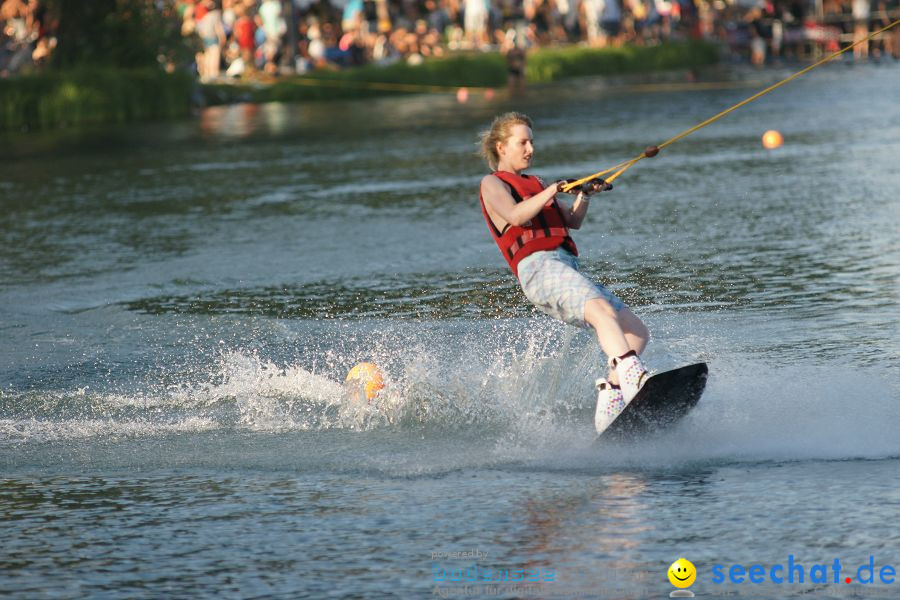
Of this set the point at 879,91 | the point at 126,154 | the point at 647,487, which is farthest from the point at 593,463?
the point at 879,91

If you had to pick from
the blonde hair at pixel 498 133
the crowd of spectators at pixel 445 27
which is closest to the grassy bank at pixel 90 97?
the crowd of spectators at pixel 445 27

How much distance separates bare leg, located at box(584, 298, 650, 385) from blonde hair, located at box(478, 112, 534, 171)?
899 millimetres

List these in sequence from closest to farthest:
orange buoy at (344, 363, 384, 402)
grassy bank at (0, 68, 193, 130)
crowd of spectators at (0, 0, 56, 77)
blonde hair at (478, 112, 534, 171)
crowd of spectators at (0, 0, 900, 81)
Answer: blonde hair at (478, 112, 534, 171)
orange buoy at (344, 363, 384, 402)
grassy bank at (0, 68, 193, 130)
crowd of spectators at (0, 0, 56, 77)
crowd of spectators at (0, 0, 900, 81)

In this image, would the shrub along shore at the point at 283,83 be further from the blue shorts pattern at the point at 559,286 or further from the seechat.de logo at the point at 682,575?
the seechat.de logo at the point at 682,575

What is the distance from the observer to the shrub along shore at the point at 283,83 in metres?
29.0

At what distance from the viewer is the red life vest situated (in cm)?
733

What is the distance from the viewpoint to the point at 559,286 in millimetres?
7133

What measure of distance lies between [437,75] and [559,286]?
2932 centimetres

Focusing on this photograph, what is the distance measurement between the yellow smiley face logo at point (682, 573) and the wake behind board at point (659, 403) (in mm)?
1548

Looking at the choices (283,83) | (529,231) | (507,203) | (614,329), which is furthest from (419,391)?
(283,83)

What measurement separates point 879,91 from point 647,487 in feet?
80.1

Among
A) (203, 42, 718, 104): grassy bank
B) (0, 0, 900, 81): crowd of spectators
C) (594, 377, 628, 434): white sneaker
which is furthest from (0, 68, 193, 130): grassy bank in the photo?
(594, 377, 628, 434): white sneaker

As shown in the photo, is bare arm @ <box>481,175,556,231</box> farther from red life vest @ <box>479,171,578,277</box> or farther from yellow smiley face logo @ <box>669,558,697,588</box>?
yellow smiley face logo @ <box>669,558,697,588</box>

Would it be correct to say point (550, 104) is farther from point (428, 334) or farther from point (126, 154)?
point (428, 334)
